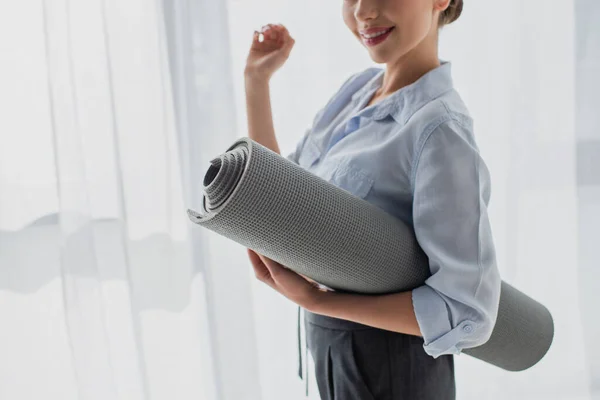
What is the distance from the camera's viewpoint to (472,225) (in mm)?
797

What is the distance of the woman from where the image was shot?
31.4 inches

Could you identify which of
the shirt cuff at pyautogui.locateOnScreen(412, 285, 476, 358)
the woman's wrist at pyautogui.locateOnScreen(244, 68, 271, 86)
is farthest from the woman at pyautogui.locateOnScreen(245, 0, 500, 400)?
the woman's wrist at pyautogui.locateOnScreen(244, 68, 271, 86)

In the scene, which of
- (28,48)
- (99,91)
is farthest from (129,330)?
(28,48)

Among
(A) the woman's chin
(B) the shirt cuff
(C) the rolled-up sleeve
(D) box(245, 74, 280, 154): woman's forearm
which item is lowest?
(B) the shirt cuff

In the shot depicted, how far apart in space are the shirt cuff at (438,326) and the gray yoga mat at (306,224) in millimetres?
48

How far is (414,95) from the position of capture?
90cm

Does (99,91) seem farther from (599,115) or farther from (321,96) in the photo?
(599,115)

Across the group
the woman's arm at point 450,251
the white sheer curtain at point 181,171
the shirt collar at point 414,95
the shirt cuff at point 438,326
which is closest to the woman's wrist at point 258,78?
the shirt collar at point 414,95

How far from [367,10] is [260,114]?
0.92 feet

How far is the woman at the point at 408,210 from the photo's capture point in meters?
0.80

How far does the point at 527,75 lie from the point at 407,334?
1080mm

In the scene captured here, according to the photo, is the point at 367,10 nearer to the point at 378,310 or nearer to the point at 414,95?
the point at 414,95

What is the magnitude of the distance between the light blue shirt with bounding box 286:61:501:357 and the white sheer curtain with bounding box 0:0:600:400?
0.84m

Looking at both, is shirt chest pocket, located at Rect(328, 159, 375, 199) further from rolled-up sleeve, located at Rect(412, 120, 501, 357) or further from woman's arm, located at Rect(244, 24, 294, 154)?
woman's arm, located at Rect(244, 24, 294, 154)
